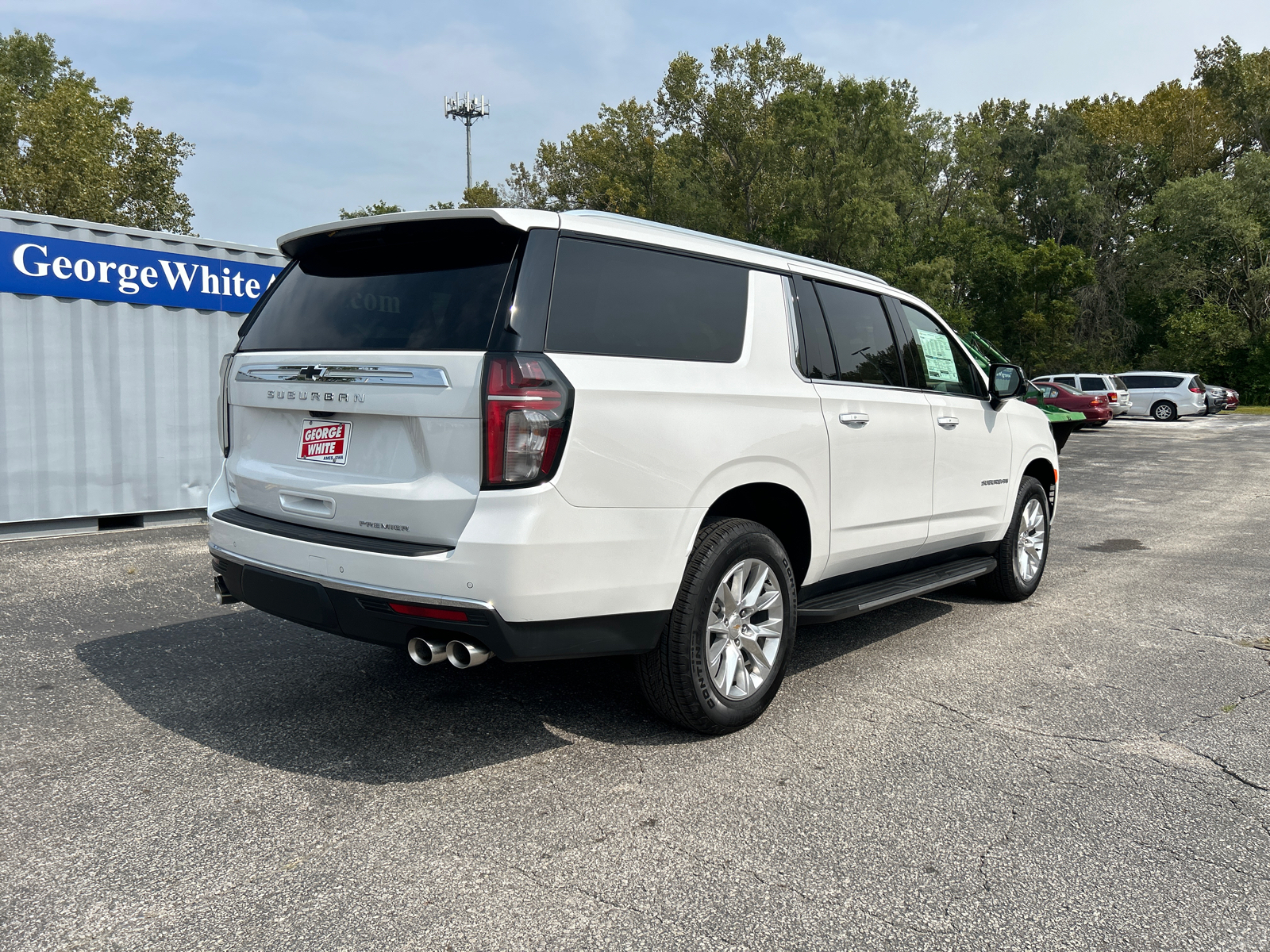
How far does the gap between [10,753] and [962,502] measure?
4.64m

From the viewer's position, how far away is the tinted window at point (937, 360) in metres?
5.15

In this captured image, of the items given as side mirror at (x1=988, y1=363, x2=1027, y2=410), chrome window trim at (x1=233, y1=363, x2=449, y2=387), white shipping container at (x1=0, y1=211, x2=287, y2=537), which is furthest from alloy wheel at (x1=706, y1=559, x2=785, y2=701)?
white shipping container at (x1=0, y1=211, x2=287, y2=537)

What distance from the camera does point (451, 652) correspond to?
316 centimetres

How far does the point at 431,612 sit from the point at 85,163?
39.0 m

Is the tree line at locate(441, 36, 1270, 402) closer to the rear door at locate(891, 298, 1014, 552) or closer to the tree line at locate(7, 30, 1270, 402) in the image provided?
the tree line at locate(7, 30, 1270, 402)

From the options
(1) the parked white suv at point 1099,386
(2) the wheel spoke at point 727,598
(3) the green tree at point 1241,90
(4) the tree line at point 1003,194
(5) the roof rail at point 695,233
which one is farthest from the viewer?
(3) the green tree at point 1241,90

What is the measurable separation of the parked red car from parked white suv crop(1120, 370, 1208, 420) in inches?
189

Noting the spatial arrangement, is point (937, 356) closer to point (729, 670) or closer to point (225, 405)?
point (729, 670)

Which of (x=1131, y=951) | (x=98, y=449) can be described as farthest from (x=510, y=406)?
(x=98, y=449)

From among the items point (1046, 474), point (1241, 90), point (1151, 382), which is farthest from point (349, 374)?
point (1241, 90)

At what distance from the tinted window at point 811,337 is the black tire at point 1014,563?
229 centimetres

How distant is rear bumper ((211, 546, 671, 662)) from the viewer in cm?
309

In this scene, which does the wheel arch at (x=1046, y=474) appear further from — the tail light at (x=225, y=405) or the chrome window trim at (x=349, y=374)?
the tail light at (x=225, y=405)

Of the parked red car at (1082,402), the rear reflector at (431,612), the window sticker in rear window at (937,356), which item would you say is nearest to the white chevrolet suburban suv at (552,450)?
the rear reflector at (431,612)
